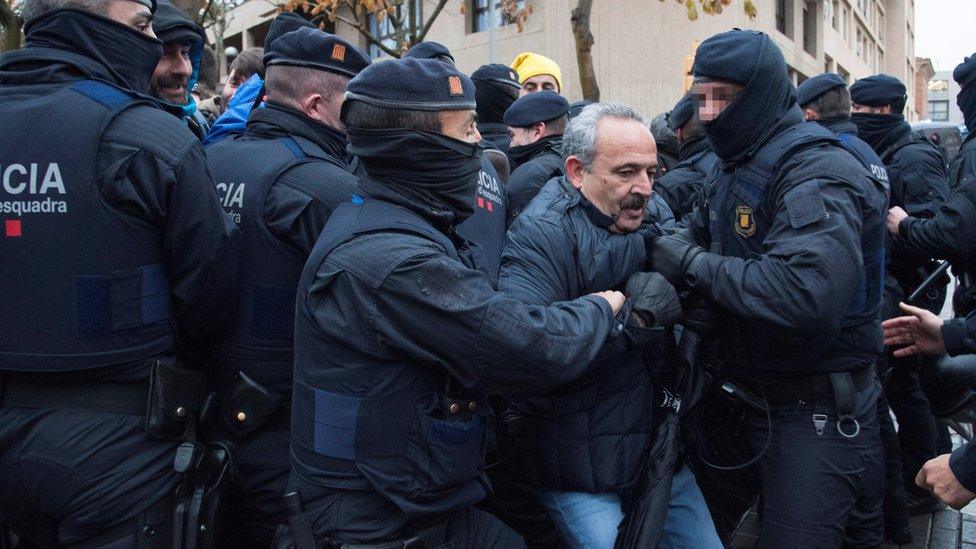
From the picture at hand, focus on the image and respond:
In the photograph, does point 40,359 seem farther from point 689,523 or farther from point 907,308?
point 907,308

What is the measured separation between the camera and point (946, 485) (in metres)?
2.60

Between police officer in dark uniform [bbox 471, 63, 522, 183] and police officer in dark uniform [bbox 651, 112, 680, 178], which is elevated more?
police officer in dark uniform [bbox 471, 63, 522, 183]

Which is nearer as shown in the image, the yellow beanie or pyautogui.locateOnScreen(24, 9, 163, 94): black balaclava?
pyautogui.locateOnScreen(24, 9, 163, 94): black balaclava

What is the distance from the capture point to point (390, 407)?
2.12m

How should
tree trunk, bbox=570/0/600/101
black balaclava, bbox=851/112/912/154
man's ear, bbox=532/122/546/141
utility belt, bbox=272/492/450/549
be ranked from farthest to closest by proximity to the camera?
tree trunk, bbox=570/0/600/101 < black balaclava, bbox=851/112/912/154 < man's ear, bbox=532/122/546/141 < utility belt, bbox=272/492/450/549

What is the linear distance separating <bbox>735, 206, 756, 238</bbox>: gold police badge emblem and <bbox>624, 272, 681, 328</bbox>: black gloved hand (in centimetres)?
44

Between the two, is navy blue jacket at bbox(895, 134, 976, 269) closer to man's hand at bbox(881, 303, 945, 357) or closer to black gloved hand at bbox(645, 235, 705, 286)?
man's hand at bbox(881, 303, 945, 357)

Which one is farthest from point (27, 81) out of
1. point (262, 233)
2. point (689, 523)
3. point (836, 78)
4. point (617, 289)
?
point (836, 78)

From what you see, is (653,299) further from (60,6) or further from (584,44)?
(584,44)

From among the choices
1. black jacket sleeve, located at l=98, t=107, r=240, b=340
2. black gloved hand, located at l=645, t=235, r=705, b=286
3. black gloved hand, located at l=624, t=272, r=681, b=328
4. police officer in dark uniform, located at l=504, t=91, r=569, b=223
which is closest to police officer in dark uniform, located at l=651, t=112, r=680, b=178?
police officer in dark uniform, located at l=504, t=91, r=569, b=223

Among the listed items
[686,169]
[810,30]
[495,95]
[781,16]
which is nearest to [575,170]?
[686,169]

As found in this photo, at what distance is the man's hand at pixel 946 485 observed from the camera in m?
2.57

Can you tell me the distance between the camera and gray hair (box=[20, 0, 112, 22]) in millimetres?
2558

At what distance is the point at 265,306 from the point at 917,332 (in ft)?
8.78
